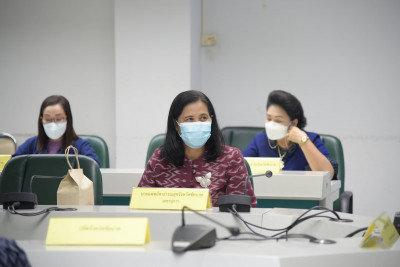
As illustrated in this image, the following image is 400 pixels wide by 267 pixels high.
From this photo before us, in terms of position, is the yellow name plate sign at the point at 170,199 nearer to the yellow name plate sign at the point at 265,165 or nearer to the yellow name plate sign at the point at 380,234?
the yellow name plate sign at the point at 380,234

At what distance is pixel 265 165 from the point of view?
2.81 meters

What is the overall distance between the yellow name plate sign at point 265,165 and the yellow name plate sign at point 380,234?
156cm

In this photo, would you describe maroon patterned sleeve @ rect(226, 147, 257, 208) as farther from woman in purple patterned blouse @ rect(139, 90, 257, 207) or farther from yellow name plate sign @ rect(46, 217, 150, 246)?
yellow name plate sign @ rect(46, 217, 150, 246)

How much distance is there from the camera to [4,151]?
4289 millimetres

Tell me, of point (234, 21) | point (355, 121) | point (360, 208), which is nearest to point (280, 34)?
point (234, 21)

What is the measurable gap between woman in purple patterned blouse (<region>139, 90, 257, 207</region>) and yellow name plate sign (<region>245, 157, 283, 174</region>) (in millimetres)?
441

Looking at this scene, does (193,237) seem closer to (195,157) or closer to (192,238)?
(192,238)

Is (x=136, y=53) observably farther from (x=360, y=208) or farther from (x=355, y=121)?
(x=360, y=208)

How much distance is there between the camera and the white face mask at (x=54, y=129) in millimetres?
3535

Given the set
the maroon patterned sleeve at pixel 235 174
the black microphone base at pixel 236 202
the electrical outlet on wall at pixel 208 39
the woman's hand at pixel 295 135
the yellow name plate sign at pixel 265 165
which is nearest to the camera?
the black microphone base at pixel 236 202

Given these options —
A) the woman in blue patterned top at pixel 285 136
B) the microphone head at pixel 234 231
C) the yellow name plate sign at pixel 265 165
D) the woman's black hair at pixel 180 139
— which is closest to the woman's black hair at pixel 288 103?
the woman in blue patterned top at pixel 285 136

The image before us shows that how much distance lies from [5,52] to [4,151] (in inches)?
46.4

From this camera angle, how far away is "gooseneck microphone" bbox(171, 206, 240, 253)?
3.48 feet

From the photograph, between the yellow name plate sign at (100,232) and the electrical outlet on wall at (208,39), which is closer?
the yellow name plate sign at (100,232)
